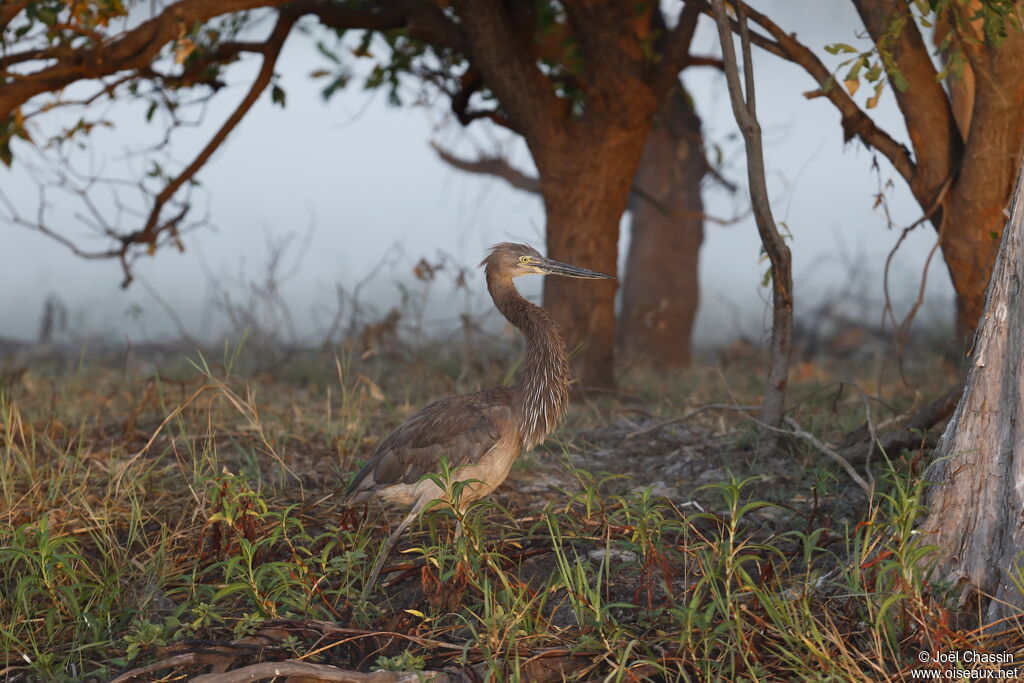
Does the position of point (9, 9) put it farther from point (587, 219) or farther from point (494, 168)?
point (494, 168)

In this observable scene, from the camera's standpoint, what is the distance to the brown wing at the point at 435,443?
390 centimetres

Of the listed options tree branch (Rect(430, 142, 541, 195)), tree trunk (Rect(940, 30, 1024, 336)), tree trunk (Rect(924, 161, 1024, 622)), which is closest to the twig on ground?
tree trunk (Rect(924, 161, 1024, 622))

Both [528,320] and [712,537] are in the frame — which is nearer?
[712,537]

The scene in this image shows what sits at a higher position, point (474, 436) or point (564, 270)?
point (564, 270)

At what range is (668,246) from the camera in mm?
10539

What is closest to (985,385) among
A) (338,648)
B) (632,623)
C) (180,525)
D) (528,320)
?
(632,623)

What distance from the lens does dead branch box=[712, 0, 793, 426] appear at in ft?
14.9

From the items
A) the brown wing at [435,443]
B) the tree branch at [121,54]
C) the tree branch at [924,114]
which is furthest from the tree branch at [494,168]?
the brown wing at [435,443]

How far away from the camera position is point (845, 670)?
9.61 feet

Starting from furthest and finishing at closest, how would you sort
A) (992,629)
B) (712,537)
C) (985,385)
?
(712,537), (985,385), (992,629)

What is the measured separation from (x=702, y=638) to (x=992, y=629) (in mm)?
915

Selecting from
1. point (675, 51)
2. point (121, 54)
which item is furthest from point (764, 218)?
point (121, 54)

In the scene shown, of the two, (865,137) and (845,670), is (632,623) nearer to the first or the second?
(845,670)

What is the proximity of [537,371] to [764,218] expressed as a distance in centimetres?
127
